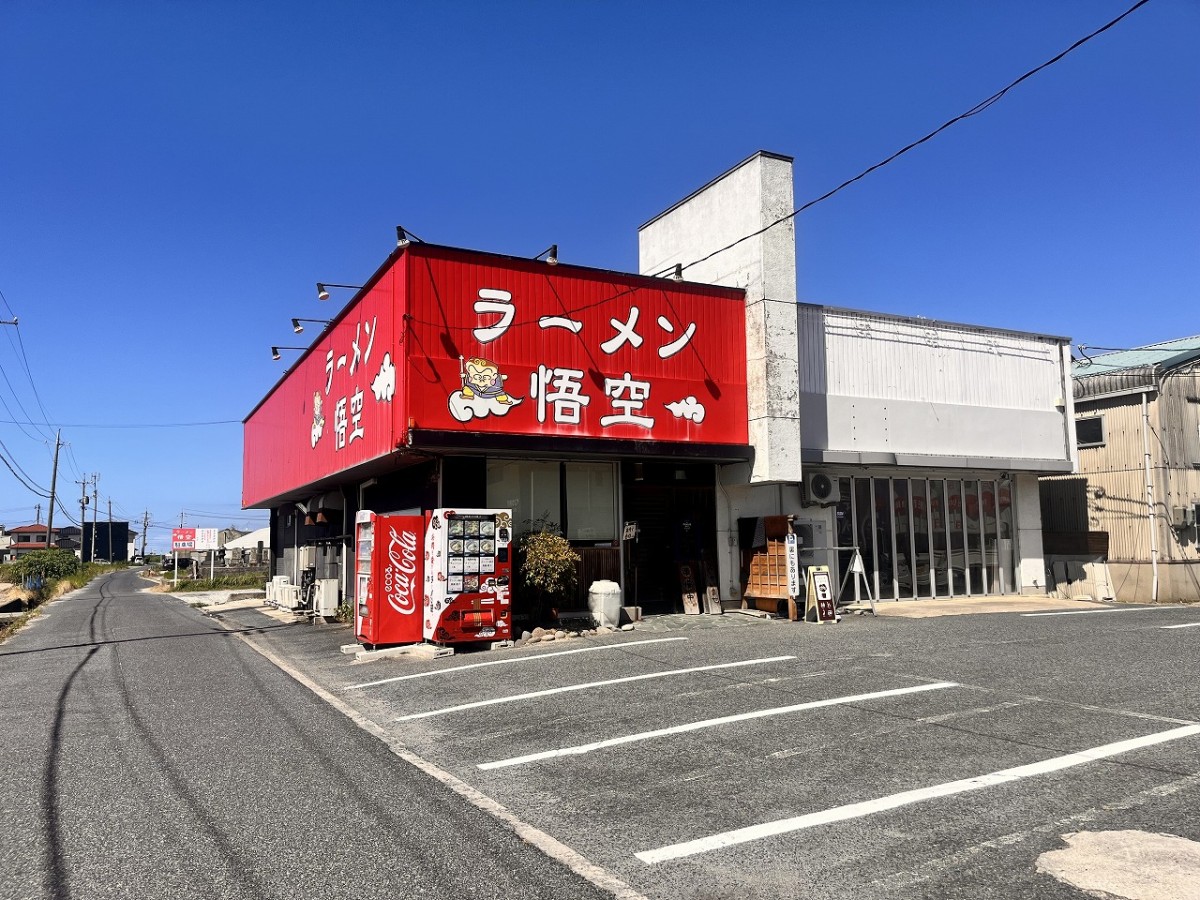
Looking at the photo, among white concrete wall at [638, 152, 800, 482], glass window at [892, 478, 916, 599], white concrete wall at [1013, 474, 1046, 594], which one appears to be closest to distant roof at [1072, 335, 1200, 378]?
white concrete wall at [1013, 474, 1046, 594]

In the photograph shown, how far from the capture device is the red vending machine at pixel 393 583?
44.9 ft

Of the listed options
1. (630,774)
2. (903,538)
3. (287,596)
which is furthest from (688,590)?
(287,596)

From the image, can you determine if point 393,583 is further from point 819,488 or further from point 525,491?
point 819,488

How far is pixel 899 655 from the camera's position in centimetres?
1098

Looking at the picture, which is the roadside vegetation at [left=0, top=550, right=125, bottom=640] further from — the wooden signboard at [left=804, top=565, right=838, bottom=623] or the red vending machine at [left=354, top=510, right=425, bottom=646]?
the wooden signboard at [left=804, top=565, right=838, bottom=623]

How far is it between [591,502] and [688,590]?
2.69 m

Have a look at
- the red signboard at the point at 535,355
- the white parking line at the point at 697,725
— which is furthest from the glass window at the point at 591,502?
the white parking line at the point at 697,725

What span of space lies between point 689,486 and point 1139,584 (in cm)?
1189

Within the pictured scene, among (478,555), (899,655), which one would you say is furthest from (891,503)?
(478,555)

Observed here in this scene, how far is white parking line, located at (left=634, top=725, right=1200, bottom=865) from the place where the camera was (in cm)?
498

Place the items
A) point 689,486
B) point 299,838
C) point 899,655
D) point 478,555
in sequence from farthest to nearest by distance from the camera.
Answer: point 689,486 → point 478,555 → point 899,655 → point 299,838

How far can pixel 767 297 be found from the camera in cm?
1655

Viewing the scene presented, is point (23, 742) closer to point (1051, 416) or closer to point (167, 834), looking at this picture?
point (167, 834)

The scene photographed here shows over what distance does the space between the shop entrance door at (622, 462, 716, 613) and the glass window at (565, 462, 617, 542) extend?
0.32 m
